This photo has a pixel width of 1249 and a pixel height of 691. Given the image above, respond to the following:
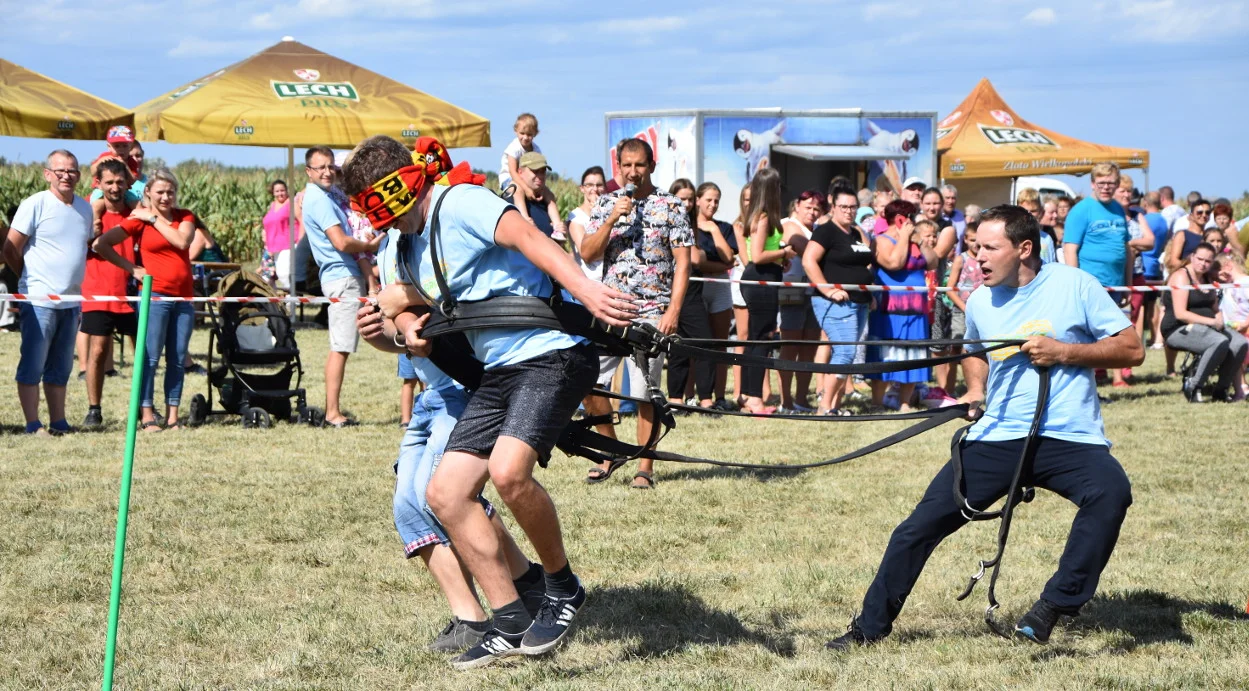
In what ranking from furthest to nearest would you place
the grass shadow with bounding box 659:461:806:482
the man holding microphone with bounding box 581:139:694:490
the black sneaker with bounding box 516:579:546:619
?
the grass shadow with bounding box 659:461:806:482, the man holding microphone with bounding box 581:139:694:490, the black sneaker with bounding box 516:579:546:619

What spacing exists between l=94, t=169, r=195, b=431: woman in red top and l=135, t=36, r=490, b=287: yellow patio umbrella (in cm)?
478

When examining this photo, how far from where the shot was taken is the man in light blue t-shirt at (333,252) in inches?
376

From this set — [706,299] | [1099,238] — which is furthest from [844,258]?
[1099,238]

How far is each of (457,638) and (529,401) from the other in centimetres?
109

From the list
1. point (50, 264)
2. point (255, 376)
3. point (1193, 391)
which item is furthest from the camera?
point (1193, 391)

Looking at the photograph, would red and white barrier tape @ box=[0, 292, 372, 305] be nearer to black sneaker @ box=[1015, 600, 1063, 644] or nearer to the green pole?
the green pole

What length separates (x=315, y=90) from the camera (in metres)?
15.6

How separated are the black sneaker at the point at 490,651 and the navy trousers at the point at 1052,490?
4.31 feet

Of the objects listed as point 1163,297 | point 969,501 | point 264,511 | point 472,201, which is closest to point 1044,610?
point 969,501

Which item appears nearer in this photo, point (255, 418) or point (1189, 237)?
point (255, 418)

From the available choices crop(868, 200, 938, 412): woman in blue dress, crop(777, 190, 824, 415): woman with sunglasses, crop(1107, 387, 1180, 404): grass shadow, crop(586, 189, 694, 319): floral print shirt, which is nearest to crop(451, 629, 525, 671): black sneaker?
crop(586, 189, 694, 319): floral print shirt

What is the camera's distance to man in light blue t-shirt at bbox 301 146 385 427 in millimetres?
9539

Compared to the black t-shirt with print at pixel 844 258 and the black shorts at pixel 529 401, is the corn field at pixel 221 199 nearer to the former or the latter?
the black t-shirt with print at pixel 844 258

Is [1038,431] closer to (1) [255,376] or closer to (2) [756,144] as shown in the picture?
(1) [255,376]
